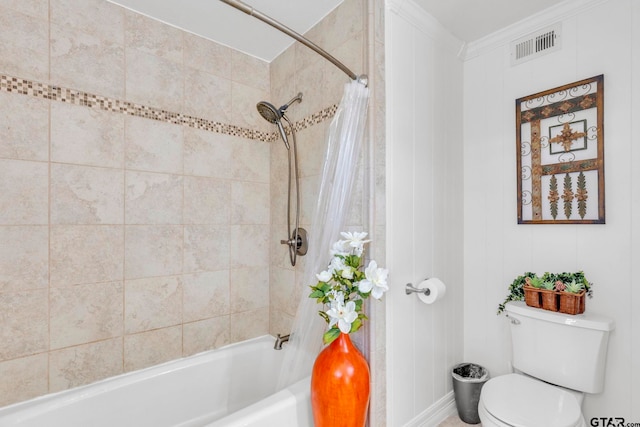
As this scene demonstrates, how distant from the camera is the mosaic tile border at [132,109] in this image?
133 centimetres

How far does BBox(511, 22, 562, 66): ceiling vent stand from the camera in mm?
1559

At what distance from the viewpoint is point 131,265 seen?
1.59 meters

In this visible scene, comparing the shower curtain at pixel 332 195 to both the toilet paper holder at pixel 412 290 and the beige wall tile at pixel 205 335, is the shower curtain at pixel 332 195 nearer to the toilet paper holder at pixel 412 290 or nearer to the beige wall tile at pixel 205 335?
the toilet paper holder at pixel 412 290

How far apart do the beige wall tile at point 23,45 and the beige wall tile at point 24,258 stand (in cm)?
69

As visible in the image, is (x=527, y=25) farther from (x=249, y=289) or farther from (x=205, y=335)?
(x=205, y=335)

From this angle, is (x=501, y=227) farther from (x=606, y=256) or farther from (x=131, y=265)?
(x=131, y=265)

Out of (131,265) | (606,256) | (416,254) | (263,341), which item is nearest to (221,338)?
(263,341)

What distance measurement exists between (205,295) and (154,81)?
1252mm

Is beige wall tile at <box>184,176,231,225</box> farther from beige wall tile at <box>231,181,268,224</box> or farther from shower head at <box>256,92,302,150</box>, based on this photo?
shower head at <box>256,92,302,150</box>

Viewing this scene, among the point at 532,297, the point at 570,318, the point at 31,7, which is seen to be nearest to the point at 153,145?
the point at 31,7

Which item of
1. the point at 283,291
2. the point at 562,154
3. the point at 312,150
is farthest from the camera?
the point at 283,291

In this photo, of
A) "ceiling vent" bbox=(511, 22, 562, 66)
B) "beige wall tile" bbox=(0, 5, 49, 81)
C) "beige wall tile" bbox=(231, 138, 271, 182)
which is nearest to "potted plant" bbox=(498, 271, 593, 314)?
"ceiling vent" bbox=(511, 22, 562, 66)

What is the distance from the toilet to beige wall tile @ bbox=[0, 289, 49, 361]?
2005 mm

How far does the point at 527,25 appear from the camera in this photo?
1.64 meters
